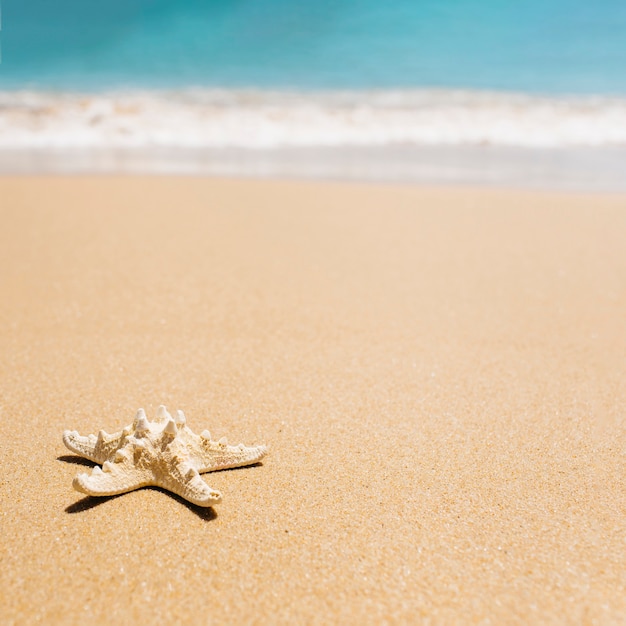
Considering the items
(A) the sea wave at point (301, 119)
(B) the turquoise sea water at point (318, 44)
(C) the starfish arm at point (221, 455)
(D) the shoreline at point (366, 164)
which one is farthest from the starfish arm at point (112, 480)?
(B) the turquoise sea water at point (318, 44)

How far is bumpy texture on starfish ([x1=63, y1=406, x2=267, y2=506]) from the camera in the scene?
5.29 feet

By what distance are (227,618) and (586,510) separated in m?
1.07

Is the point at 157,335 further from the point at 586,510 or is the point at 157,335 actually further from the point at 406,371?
the point at 586,510

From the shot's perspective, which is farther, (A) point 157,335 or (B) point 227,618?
(A) point 157,335

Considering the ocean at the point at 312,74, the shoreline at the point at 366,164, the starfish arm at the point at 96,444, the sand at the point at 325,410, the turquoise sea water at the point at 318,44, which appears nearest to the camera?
the sand at the point at 325,410

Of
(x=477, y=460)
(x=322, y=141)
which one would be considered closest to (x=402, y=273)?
(x=477, y=460)

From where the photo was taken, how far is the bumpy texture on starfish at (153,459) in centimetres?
161

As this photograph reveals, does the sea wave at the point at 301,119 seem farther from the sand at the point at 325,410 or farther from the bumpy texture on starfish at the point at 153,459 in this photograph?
the bumpy texture on starfish at the point at 153,459

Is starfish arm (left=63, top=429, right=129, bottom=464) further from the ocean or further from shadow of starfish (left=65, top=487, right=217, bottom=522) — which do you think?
the ocean

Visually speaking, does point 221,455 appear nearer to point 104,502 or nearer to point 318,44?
point 104,502

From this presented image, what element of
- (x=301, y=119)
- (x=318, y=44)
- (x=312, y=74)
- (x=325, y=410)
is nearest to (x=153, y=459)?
(x=325, y=410)

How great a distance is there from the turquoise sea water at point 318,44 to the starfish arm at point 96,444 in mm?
14215

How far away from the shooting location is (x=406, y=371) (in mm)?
2541

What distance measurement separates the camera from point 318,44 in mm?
18266
